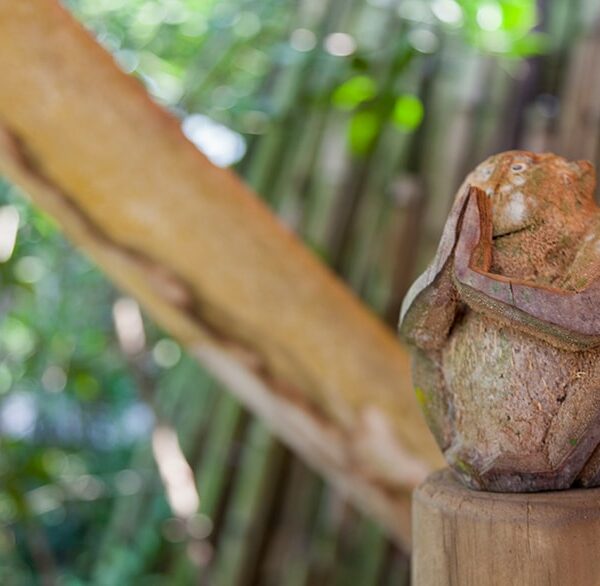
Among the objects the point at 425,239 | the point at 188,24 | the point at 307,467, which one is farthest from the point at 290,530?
the point at 188,24

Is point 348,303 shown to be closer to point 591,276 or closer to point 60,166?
point 60,166

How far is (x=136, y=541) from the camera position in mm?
2039

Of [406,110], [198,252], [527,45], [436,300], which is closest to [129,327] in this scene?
[198,252]

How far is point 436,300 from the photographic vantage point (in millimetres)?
775

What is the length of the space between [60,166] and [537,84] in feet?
3.85

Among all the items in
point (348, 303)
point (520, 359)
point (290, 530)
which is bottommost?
point (290, 530)

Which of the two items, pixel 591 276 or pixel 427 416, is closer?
pixel 591 276

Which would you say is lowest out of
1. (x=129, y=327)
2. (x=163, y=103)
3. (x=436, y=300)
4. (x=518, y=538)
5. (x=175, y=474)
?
(x=175, y=474)

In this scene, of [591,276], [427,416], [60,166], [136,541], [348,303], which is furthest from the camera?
[136,541]

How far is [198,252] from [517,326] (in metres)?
0.60

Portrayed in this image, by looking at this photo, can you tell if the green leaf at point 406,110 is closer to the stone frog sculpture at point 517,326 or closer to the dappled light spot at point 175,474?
the stone frog sculpture at point 517,326

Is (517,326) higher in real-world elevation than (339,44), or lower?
higher

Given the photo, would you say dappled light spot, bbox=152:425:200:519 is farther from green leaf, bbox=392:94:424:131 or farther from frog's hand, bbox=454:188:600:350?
frog's hand, bbox=454:188:600:350

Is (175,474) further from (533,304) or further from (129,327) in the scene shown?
(533,304)
